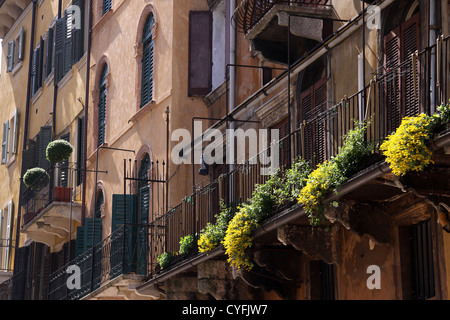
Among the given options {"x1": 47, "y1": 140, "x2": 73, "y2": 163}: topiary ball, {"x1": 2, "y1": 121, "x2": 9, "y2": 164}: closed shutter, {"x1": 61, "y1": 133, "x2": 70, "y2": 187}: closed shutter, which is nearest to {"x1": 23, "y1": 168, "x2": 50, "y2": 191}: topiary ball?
{"x1": 61, "y1": 133, "x2": 70, "y2": 187}: closed shutter

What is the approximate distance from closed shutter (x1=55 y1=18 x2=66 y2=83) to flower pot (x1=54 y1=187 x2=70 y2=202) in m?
5.36

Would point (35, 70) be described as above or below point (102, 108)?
above

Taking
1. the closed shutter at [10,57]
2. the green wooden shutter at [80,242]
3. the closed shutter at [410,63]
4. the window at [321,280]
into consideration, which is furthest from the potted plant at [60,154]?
the closed shutter at [410,63]

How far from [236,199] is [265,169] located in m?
1.74

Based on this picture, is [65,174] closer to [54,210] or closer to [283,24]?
[54,210]

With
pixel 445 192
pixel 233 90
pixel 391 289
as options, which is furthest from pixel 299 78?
pixel 445 192

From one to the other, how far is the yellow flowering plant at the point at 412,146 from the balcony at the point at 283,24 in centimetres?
498

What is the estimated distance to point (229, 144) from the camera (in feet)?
62.2

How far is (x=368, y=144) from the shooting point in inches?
484

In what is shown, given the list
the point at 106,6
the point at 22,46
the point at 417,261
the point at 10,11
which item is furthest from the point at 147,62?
the point at 10,11

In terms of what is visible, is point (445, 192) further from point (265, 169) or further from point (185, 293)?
point (185, 293)

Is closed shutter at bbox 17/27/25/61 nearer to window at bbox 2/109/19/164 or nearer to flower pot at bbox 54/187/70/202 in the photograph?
window at bbox 2/109/19/164

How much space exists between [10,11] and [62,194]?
13.4m

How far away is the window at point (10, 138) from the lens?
1462 inches
